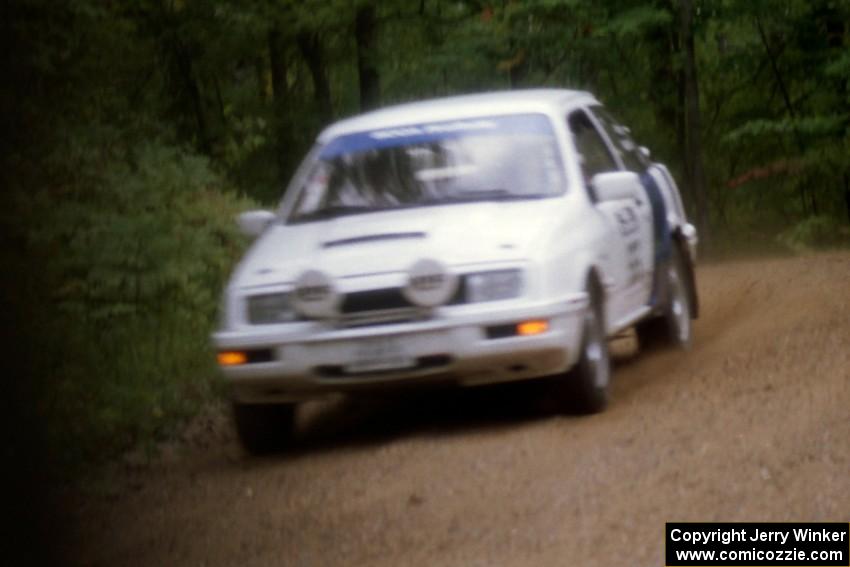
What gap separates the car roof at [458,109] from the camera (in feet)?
33.8

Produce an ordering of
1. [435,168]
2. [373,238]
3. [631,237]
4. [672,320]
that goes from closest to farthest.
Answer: [373,238], [435,168], [631,237], [672,320]

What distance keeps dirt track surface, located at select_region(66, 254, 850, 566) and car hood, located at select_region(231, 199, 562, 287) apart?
3.06 ft

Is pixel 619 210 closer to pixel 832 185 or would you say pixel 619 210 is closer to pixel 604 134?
pixel 604 134

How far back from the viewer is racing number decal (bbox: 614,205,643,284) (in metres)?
10.4

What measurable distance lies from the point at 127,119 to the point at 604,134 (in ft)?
33.9

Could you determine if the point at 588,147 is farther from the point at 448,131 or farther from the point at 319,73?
the point at 319,73

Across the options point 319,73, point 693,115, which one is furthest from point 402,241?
point 319,73

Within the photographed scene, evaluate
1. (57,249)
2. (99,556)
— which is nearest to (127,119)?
(57,249)

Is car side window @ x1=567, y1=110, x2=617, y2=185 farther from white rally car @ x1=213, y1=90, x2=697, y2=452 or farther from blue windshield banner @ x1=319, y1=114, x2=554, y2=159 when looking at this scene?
blue windshield banner @ x1=319, y1=114, x2=554, y2=159

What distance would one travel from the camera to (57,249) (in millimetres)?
13906

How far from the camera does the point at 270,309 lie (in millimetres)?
8930

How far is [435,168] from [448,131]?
13.0 inches

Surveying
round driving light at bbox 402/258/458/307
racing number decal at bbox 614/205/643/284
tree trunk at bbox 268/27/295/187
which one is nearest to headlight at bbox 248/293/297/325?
round driving light at bbox 402/258/458/307

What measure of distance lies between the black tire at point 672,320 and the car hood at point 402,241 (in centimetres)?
227
